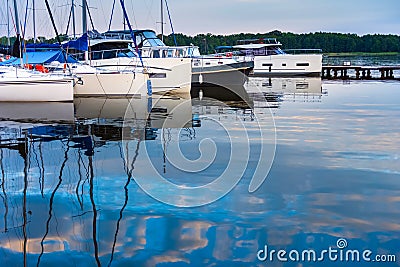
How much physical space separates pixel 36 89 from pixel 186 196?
16.0 metres

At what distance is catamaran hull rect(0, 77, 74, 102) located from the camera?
22562mm

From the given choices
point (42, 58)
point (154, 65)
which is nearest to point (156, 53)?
point (154, 65)

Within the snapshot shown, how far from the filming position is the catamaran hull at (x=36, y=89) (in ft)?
74.0

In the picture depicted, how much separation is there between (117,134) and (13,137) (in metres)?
2.54

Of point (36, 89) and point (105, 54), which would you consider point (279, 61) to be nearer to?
point (105, 54)

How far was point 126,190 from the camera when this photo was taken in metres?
8.51

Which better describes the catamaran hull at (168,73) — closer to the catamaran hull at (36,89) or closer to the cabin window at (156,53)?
the cabin window at (156,53)

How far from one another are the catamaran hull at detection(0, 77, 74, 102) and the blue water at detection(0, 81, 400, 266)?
21.2 ft

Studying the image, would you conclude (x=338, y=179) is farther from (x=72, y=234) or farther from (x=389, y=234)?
(x=72, y=234)

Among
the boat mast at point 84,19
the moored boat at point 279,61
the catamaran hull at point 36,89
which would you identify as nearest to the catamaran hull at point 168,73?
the boat mast at point 84,19

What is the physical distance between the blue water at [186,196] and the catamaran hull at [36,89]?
21.2ft

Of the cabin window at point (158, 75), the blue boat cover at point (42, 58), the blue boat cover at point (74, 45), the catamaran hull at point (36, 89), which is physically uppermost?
the blue boat cover at point (74, 45)

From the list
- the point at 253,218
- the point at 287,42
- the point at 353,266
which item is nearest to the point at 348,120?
the point at 253,218

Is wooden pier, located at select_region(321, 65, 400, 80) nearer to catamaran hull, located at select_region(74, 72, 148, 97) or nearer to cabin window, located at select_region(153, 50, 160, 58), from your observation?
cabin window, located at select_region(153, 50, 160, 58)
